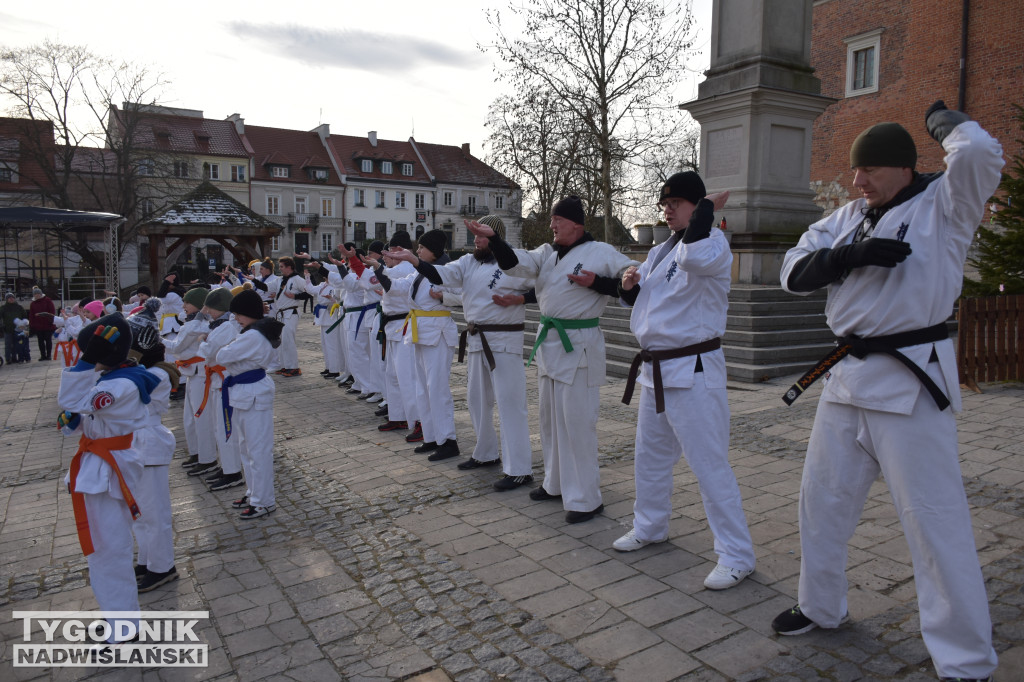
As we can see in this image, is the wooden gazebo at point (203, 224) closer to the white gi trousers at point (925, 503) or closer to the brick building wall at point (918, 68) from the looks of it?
the brick building wall at point (918, 68)

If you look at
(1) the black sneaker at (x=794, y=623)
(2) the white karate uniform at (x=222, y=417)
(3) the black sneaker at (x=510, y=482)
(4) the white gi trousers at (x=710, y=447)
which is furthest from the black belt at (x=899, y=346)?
Result: (2) the white karate uniform at (x=222, y=417)

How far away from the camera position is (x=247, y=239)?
2327 cm

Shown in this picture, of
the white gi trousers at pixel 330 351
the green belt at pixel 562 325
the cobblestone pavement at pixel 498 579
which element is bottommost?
the cobblestone pavement at pixel 498 579

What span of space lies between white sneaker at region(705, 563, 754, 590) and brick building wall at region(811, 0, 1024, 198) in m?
21.5

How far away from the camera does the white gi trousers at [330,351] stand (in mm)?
12406

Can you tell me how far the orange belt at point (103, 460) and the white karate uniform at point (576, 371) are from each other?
2656 millimetres

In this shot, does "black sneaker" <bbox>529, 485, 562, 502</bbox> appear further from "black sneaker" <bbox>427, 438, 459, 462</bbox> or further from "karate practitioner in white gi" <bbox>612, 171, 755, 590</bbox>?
"black sneaker" <bbox>427, 438, 459, 462</bbox>

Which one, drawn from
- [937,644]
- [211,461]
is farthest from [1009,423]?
[211,461]

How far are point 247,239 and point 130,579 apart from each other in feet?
69.8

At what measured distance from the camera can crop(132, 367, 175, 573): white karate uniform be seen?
158 inches

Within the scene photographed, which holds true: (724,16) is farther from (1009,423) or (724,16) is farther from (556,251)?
(556,251)

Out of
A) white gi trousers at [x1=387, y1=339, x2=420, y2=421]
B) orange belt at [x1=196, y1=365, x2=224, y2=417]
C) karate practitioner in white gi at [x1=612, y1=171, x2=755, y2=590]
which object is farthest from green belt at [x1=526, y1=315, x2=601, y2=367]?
orange belt at [x1=196, y1=365, x2=224, y2=417]

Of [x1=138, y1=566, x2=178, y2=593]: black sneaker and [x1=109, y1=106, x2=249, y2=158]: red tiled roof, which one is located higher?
[x1=109, y1=106, x2=249, y2=158]: red tiled roof

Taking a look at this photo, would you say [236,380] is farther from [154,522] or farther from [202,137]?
[202,137]
